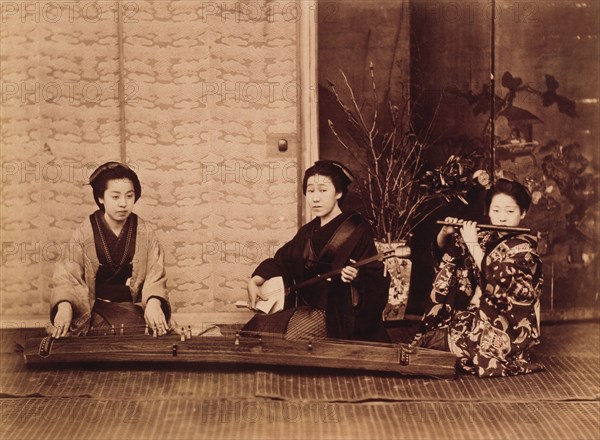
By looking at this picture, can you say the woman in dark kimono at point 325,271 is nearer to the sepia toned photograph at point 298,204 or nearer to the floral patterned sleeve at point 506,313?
the sepia toned photograph at point 298,204

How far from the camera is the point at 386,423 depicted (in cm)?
465

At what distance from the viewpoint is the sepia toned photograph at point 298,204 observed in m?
5.44

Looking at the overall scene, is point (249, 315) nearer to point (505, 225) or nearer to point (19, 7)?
point (505, 225)

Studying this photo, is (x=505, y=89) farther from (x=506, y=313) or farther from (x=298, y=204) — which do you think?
(x=506, y=313)

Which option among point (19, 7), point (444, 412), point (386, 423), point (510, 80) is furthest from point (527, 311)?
point (19, 7)

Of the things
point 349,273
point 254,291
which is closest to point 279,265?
point 254,291

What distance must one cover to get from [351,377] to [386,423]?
78 centimetres

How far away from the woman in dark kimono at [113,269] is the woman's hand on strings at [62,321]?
0.06 ft

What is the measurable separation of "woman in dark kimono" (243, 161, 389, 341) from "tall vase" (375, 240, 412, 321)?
808mm

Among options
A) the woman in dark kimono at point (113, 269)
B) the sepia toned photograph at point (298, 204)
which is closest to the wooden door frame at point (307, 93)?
the sepia toned photograph at point (298, 204)

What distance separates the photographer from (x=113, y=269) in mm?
5891

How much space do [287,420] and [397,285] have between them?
215 centimetres

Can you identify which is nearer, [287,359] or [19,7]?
[287,359]

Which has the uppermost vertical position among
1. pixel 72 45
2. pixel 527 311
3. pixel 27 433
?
pixel 72 45
